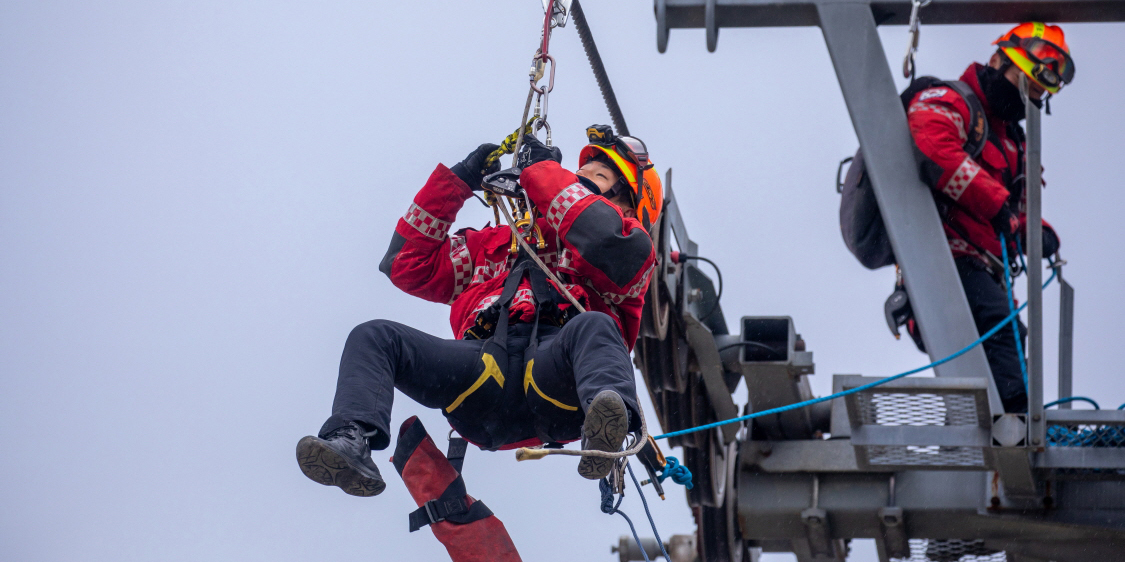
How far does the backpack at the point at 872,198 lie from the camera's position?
19.4 ft

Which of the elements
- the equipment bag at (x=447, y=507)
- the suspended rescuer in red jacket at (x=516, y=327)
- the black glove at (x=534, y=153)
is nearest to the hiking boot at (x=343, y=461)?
the suspended rescuer in red jacket at (x=516, y=327)

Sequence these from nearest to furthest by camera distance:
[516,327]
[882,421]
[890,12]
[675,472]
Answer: [675,472] → [516,327] → [882,421] → [890,12]

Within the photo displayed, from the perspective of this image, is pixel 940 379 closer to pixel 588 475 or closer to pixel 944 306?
pixel 944 306

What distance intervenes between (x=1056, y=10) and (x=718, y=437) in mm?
2190

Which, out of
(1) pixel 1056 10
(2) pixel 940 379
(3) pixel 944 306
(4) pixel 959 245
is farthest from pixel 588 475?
(1) pixel 1056 10

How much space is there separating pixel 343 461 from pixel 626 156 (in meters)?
1.58

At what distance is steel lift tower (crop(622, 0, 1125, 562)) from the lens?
5262mm

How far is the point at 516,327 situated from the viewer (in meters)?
4.45

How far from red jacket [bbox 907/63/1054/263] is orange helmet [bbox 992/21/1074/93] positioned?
169 mm

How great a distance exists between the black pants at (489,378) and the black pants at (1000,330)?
81.0 inches

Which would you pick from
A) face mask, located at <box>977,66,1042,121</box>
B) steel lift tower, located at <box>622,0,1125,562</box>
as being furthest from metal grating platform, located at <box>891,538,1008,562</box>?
face mask, located at <box>977,66,1042,121</box>

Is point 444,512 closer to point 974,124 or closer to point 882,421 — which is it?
point 882,421

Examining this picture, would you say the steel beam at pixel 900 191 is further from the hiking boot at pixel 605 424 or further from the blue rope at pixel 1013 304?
the hiking boot at pixel 605 424

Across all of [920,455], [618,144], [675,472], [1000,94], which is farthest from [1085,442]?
[618,144]
